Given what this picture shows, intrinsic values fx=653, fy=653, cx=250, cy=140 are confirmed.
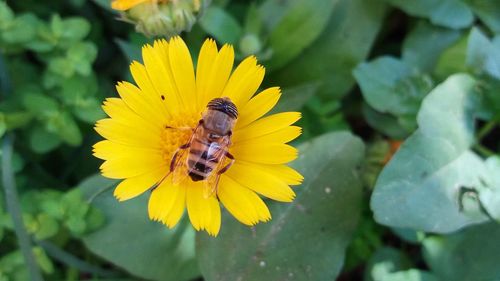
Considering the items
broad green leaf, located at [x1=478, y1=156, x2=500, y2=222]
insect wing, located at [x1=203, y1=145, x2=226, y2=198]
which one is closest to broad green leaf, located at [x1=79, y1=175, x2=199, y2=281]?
insect wing, located at [x1=203, y1=145, x2=226, y2=198]

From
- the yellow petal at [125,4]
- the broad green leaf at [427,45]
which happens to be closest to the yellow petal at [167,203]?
the yellow petal at [125,4]

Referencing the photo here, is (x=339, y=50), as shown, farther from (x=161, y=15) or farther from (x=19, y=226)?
(x=19, y=226)

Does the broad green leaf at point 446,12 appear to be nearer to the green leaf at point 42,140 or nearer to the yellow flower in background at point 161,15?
the yellow flower in background at point 161,15

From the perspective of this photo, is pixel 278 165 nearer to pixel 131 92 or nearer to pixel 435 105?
pixel 131 92

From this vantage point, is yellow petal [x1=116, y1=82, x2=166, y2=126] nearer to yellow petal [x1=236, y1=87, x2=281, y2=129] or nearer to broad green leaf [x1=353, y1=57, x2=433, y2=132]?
yellow petal [x1=236, y1=87, x2=281, y2=129]

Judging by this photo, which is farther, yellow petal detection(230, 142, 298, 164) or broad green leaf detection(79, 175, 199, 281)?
broad green leaf detection(79, 175, 199, 281)
